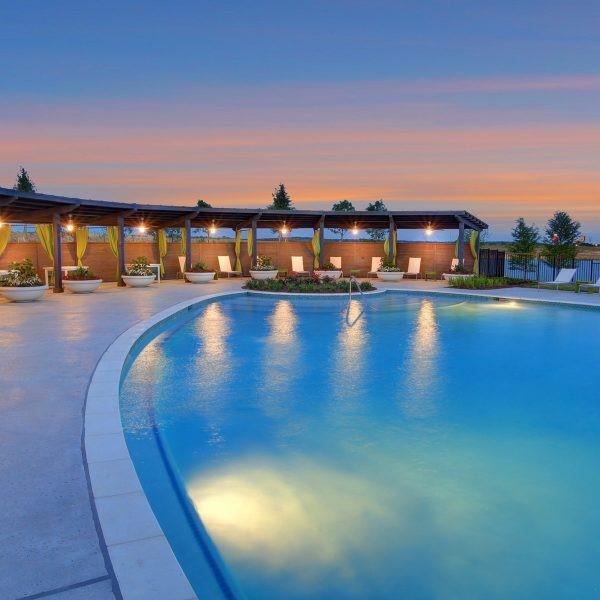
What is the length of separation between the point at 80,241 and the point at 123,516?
57.7ft

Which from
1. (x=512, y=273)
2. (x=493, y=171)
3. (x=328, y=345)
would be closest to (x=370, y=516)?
(x=328, y=345)

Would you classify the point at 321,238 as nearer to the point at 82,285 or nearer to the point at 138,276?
the point at 138,276

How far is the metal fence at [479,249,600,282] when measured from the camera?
20.8 m

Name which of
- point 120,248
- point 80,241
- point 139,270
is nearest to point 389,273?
point 139,270

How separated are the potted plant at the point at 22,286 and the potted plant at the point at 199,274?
6759 millimetres

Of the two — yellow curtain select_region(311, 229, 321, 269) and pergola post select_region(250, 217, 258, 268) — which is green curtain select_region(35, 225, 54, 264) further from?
yellow curtain select_region(311, 229, 321, 269)

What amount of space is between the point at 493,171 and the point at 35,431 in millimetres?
25587

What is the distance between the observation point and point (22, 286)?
12578mm

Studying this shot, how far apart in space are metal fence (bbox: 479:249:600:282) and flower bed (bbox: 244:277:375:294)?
7.89m

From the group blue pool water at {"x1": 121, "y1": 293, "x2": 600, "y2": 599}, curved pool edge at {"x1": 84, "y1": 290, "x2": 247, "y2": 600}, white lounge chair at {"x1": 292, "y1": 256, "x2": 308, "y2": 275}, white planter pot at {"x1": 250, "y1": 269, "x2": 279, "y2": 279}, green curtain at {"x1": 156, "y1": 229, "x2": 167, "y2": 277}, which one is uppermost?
green curtain at {"x1": 156, "y1": 229, "x2": 167, "y2": 277}

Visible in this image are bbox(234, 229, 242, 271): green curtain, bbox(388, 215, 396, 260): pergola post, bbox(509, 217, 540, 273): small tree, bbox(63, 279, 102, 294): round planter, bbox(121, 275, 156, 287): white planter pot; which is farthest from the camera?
bbox(234, 229, 242, 271): green curtain

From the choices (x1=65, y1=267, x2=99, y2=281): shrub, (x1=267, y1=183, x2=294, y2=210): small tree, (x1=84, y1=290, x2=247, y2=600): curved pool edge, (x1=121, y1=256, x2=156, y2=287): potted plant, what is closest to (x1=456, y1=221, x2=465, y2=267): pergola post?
(x1=121, y1=256, x2=156, y2=287): potted plant

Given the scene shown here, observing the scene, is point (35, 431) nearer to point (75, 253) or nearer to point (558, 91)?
point (75, 253)

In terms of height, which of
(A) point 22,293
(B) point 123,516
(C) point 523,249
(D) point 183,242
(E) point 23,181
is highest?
(E) point 23,181
